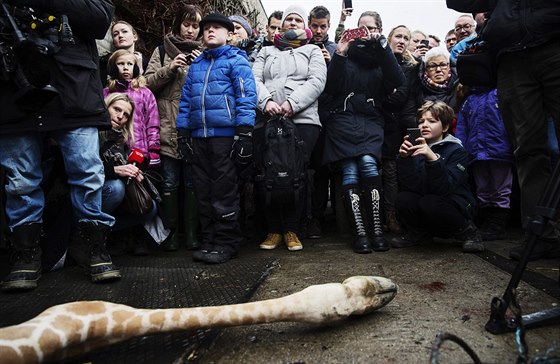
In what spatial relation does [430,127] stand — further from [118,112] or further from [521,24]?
[118,112]

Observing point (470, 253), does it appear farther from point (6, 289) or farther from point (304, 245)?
point (6, 289)

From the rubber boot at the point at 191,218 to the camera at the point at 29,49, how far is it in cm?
149

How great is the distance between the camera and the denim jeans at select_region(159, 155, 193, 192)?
11.9 feet

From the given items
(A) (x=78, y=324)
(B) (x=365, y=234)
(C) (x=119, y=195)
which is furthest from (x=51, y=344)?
(B) (x=365, y=234)

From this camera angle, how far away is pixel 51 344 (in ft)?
4.34

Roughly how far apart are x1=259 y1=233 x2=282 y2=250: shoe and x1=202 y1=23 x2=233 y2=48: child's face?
148 centimetres

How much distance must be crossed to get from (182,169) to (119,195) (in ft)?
2.60

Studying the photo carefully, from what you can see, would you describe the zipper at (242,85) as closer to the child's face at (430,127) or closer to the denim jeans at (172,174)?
the denim jeans at (172,174)

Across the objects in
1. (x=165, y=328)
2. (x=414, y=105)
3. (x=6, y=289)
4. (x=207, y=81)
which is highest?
(x=207, y=81)

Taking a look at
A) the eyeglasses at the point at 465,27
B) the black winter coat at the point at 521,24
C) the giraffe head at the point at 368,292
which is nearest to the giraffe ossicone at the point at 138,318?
the giraffe head at the point at 368,292

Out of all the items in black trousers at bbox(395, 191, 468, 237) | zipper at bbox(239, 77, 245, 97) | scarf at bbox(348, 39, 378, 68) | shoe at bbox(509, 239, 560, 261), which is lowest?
shoe at bbox(509, 239, 560, 261)

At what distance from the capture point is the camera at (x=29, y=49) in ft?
7.06

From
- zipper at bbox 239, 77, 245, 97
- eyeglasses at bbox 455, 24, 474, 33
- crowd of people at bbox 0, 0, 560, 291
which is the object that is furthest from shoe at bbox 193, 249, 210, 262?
eyeglasses at bbox 455, 24, 474, 33

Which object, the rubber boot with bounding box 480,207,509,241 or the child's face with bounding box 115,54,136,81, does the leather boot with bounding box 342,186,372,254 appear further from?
the child's face with bounding box 115,54,136,81
